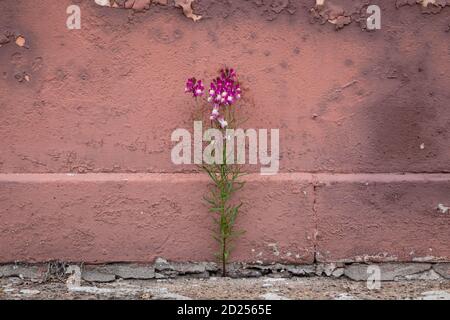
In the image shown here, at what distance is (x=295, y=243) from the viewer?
4.88 m

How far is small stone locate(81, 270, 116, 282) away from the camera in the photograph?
4855 millimetres

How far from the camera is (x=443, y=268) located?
16.2ft

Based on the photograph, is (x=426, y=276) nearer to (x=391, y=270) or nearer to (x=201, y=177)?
(x=391, y=270)

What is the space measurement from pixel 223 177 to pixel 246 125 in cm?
40

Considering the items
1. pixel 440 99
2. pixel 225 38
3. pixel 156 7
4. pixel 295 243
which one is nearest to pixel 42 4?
pixel 156 7

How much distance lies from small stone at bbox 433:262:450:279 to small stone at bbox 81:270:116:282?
220 centimetres

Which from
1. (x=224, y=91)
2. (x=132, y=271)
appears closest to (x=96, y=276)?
(x=132, y=271)

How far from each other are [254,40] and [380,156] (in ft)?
3.81

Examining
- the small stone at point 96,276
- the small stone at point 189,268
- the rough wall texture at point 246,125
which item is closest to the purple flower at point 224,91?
the rough wall texture at point 246,125

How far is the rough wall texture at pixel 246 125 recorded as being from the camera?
190 inches

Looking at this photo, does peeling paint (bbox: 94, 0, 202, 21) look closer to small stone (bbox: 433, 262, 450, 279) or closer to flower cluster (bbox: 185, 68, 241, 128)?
flower cluster (bbox: 185, 68, 241, 128)

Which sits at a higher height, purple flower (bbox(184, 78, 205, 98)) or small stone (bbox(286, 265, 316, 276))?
purple flower (bbox(184, 78, 205, 98))

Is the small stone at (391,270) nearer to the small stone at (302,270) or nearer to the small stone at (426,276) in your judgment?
the small stone at (426,276)

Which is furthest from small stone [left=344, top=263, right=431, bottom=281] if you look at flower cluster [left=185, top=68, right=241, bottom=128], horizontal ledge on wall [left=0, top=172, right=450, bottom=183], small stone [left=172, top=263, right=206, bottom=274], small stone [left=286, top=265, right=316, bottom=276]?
flower cluster [left=185, top=68, right=241, bottom=128]
